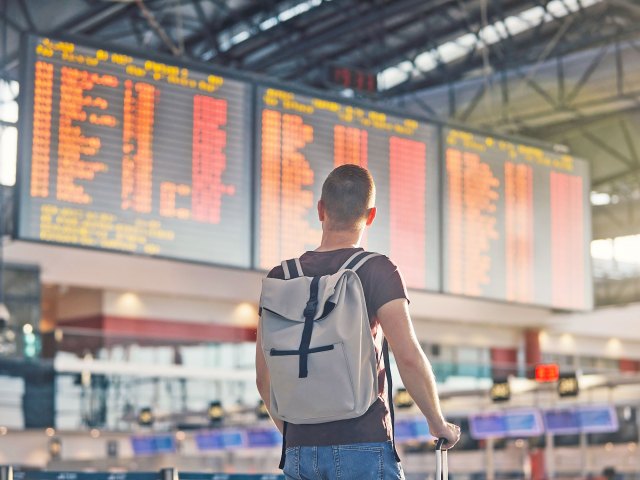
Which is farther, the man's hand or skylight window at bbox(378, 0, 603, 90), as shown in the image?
skylight window at bbox(378, 0, 603, 90)

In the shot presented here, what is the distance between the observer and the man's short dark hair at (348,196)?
3088 millimetres

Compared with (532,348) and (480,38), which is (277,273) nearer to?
(480,38)

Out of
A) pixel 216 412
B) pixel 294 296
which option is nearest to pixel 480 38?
pixel 216 412

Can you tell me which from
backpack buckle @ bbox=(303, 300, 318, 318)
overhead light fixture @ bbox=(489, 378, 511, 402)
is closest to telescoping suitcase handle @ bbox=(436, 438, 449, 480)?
backpack buckle @ bbox=(303, 300, 318, 318)

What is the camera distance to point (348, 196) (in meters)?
3.09

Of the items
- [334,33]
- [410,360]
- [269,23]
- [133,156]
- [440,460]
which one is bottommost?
[440,460]

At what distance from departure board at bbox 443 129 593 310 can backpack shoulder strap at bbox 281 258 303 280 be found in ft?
27.6

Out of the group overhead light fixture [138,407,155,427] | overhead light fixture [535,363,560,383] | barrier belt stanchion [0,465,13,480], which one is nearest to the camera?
barrier belt stanchion [0,465,13,480]

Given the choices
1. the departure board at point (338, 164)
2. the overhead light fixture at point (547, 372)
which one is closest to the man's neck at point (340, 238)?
the departure board at point (338, 164)

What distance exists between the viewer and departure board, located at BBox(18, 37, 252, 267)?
30.0 feet

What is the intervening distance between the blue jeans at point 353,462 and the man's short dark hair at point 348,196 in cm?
57

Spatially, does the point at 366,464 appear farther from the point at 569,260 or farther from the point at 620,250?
the point at 620,250

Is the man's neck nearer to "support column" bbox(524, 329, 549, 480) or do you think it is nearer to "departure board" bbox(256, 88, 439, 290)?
"departure board" bbox(256, 88, 439, 290)

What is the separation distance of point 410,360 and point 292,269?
1.31ft
